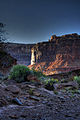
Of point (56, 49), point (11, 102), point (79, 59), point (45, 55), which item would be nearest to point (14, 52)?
point (45, 55)

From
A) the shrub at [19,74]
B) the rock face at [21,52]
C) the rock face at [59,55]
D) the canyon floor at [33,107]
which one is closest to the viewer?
the canyon floor at [33,107]

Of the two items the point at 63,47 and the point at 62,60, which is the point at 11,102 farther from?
the point at 63,47

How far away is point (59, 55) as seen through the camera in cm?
4106

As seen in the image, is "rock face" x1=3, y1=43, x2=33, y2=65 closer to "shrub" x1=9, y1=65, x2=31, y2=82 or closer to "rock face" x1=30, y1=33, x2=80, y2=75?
"rock face" x1=30, y1=33, x2=80, y2=75

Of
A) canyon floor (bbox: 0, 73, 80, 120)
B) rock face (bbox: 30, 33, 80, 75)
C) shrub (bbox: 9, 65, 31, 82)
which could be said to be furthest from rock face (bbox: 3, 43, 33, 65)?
canyon floor (bbox: 0, 73, 80, 120)

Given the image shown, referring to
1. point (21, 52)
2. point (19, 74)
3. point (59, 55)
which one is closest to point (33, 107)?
point (19, 74)

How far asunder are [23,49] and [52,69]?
31.9m

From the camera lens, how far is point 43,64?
4191cm

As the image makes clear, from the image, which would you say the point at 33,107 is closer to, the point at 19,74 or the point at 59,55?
the point at 19,74

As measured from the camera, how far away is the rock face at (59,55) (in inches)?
1447

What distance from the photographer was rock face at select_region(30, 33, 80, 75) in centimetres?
3675

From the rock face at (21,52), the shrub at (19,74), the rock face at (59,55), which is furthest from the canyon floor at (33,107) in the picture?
the rock face at (21,52)

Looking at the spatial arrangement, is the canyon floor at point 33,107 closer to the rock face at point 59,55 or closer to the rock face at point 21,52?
the rock face at point 59,55

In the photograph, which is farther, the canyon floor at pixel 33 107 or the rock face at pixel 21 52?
the rock face at pixel 21 52
